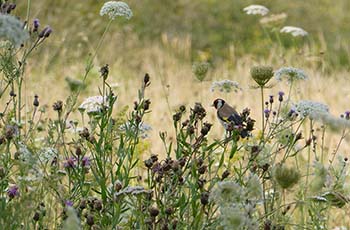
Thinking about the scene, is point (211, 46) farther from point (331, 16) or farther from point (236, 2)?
point (331, 16)

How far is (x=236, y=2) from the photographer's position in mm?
13242

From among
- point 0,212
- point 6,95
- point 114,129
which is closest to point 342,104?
point 6,95

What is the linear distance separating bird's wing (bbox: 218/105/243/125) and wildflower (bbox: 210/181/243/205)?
0.61m

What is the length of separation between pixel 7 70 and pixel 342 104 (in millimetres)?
4524

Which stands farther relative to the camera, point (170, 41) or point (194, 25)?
point (194, 25)

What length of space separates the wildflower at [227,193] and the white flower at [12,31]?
2.04 feet

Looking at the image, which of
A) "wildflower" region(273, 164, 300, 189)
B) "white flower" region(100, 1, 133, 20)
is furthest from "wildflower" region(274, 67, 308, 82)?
"wildflower" region(273, 164, 300, 189)

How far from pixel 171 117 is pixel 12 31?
4292 millimetres

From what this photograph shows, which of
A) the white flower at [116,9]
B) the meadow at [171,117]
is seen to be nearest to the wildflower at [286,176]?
the meadow at [171,117]

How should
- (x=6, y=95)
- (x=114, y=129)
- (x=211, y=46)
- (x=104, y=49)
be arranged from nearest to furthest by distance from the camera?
(x=114, y=129), (x=6, y=95), (x=104, y=49), (x=211, y=46)

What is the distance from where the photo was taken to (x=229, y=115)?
114 inches

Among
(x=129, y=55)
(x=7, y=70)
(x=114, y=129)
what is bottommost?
(x=114, y=129)

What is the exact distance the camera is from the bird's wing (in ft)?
9.34

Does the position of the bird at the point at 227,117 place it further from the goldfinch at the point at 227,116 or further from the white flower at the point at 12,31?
the white flower at the point at 12,31
